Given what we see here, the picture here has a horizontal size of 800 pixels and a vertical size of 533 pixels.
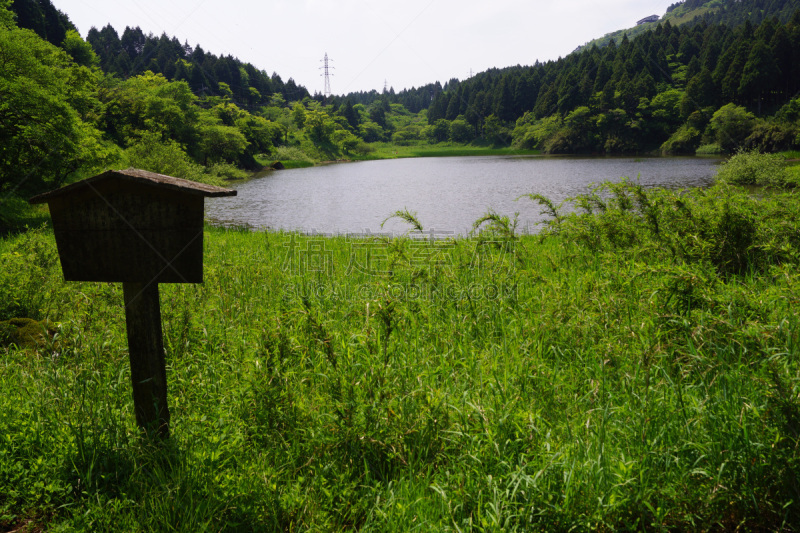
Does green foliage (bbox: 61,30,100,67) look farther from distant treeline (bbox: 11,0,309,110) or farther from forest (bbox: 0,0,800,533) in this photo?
forest (bbox: 0,0,800,533)

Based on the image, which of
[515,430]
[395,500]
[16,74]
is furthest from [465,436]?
[16,74]

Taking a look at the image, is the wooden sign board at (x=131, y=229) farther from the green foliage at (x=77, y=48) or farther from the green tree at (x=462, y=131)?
the green tree at (x=462, y=131)

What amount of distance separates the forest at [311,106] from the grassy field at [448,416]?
14.7 meters

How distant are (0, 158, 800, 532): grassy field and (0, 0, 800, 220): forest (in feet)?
48.2

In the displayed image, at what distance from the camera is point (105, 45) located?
96.6m

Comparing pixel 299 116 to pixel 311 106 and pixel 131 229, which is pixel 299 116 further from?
pixel 131 229

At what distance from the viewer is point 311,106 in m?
122

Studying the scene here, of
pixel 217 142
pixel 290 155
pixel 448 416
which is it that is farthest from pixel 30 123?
pixel 290 155

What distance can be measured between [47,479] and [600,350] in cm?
395

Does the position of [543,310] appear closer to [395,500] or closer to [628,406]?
[628,406]

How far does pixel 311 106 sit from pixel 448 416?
12996 cm

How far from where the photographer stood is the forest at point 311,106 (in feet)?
51.5

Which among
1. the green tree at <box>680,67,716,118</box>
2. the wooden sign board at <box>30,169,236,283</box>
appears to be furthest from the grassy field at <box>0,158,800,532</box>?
the green tree at <box>680,67,716,118</box>

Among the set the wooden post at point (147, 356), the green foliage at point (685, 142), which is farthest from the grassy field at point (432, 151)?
the wooden post at point (147, 356)
